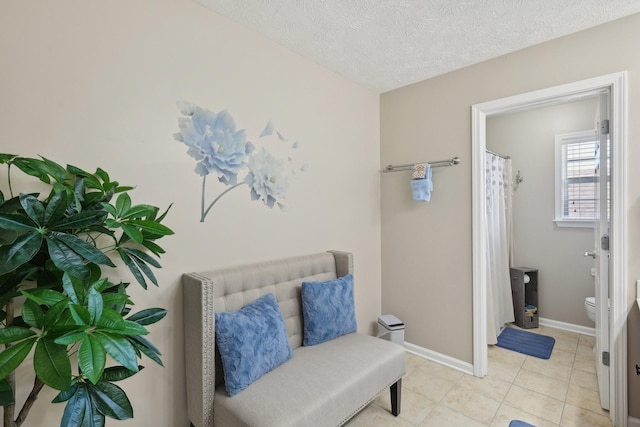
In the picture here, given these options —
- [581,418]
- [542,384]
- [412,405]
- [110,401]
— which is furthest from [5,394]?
[542,384]

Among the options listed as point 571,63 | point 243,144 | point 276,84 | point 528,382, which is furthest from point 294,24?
point 528,382

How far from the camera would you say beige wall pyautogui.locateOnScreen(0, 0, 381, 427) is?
1333mm

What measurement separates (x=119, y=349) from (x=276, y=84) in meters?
1.91

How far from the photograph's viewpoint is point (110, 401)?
1070mm

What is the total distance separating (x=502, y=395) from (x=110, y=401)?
2489 millimetres

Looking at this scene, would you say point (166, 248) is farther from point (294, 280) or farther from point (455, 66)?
point (455, 66)

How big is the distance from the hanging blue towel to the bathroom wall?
5.84 ft

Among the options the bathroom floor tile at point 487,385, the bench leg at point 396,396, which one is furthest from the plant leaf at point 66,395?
→ the bathroom floor tile at point 487,385

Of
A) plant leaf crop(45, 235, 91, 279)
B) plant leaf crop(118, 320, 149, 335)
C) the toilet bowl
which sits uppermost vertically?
plant leaf crop(45, 235, 91, 279)

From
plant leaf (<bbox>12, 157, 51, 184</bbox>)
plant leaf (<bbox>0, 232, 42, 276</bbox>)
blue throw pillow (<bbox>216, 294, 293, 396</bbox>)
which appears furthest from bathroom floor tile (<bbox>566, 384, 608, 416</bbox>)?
plant leaf (<bbox>12, 157, 51, 184</bbox>)

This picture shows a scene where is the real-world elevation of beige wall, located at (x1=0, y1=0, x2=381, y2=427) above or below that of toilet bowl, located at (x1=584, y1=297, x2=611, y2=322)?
above

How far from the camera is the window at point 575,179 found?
3322 millimetres

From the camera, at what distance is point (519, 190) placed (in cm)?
375

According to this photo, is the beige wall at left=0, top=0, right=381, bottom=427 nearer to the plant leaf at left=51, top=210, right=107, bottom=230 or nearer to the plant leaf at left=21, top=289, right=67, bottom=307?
the plant leaf at left=51, top=210, right=107, bottom=230
